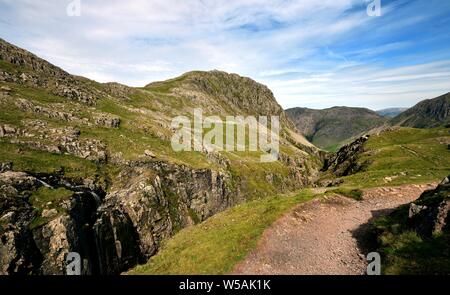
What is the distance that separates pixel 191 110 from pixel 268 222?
158556 millimetres

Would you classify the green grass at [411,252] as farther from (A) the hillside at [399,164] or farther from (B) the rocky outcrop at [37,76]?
(B) the rocky outcrop at [37,76]

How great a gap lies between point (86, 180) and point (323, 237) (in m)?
42.7

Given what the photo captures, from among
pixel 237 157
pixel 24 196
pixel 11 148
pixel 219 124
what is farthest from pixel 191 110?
pixel 24 196

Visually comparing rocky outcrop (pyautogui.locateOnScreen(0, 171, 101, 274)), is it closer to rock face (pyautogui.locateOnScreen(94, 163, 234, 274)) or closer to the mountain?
the mountain

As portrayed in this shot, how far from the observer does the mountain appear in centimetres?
3372

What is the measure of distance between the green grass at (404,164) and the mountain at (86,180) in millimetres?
36573

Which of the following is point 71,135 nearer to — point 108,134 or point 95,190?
point 108,134

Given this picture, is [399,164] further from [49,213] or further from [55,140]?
[55,140]

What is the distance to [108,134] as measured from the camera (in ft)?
238

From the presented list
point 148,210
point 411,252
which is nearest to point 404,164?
point 411,252

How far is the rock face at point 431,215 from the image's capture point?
63.3ft

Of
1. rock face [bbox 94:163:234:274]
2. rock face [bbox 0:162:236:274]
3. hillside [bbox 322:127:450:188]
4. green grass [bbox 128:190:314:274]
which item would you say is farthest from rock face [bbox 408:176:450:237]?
rock face [bbox 94:163:234:274]

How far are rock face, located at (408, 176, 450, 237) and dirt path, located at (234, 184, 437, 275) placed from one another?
4167 millimetres

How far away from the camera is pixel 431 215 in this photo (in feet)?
66.7
